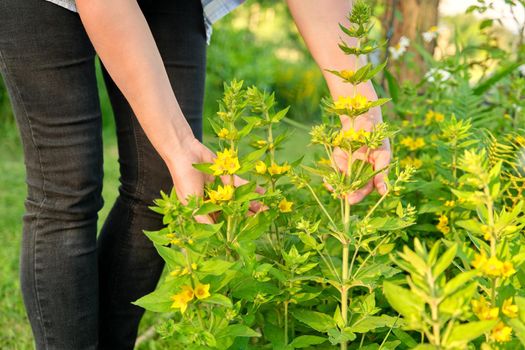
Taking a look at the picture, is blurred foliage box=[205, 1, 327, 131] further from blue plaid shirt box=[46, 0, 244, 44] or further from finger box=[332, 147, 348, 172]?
finger box=[332, 147, 348, 172]

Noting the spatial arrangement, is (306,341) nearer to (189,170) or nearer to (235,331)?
(235,331)

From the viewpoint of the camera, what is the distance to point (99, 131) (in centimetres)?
166

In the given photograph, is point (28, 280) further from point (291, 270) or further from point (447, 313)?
point (447, 313)

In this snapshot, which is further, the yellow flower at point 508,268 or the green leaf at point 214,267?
the green leaf at point 214,267

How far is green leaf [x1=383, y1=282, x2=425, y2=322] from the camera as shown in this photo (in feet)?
3.11

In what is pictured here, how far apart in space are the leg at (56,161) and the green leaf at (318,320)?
1.84 ft

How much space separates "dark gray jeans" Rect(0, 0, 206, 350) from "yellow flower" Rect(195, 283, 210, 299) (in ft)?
1.85

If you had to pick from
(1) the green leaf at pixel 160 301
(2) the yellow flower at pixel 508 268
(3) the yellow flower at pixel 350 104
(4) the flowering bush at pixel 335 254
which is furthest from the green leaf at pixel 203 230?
(2) the yellow flower at pixel 508 268

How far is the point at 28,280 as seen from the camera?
1680mm

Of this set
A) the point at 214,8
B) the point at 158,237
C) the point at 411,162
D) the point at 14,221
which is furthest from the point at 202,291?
the point at 14,221

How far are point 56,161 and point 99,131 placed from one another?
0.43ft

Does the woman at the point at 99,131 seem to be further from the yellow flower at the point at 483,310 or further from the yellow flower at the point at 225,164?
the yellow flower at the point at 483,310

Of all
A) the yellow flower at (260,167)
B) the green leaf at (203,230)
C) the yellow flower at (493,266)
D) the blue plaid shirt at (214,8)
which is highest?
the blue plaid shirt at (214,8)

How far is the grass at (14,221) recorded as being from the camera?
7.66ft
